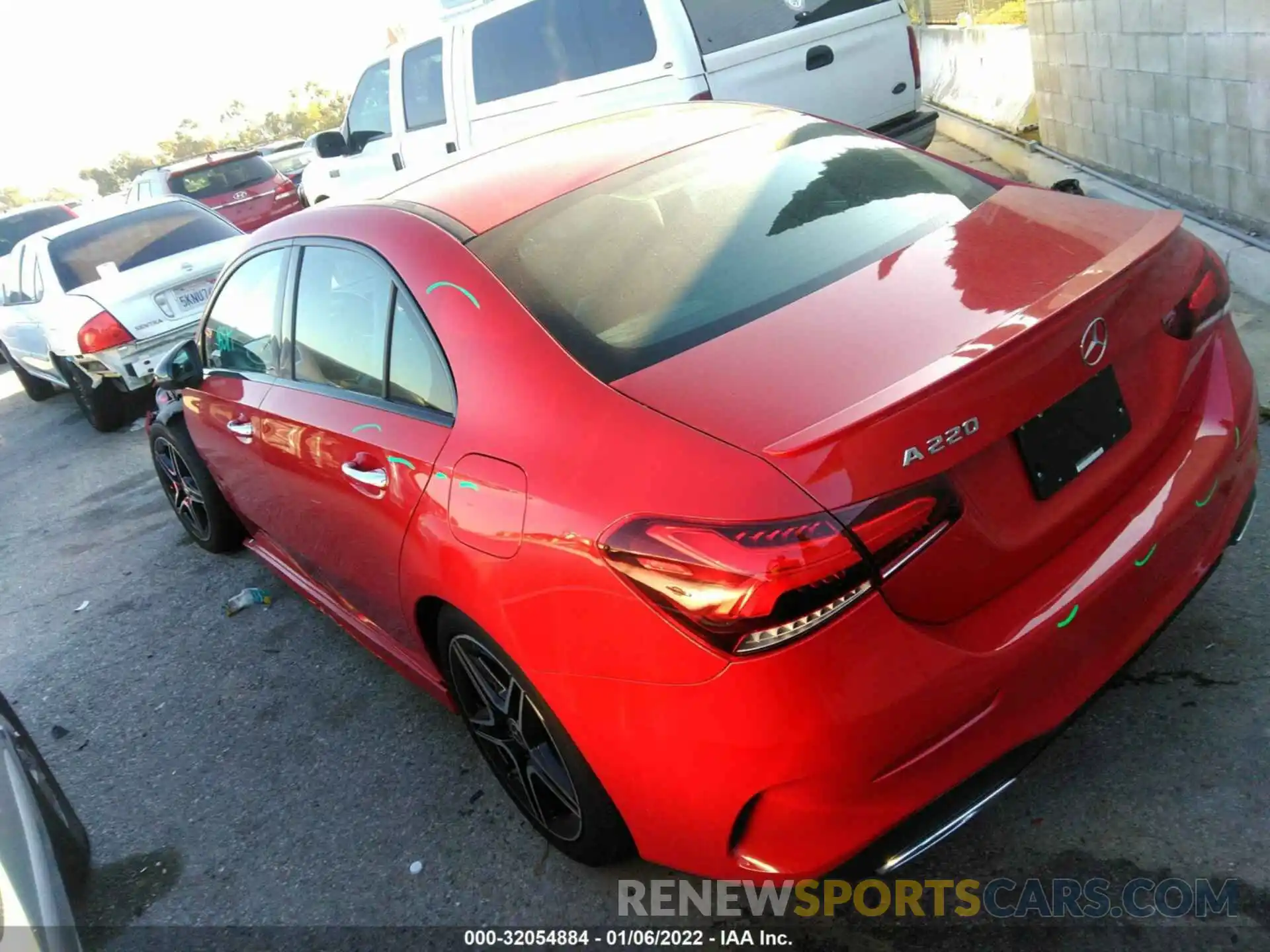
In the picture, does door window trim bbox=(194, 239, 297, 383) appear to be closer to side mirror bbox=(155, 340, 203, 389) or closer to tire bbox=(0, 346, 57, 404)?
side mirror bbox=(155, 340, 203, 389)

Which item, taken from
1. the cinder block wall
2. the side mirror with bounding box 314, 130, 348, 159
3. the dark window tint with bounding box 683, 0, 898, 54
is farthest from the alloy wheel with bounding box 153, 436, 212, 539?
the cinder block wall

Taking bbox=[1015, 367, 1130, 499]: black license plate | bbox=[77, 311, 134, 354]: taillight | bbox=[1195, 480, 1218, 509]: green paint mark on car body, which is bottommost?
bbox=[1195, 480, 1218, 509]: green paint mark on car body

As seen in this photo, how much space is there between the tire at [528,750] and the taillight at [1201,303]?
1.67 metres

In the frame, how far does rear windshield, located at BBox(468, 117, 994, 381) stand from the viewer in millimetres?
2410

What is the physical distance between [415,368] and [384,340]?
0.73 feet

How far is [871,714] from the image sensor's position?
1885 millimetres

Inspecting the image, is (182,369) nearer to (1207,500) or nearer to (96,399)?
(1207,500)

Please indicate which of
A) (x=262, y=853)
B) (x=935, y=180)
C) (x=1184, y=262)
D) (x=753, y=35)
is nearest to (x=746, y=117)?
(x=935, y=180)

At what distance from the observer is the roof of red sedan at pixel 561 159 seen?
2852 mm

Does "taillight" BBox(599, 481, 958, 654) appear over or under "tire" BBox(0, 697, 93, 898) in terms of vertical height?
over

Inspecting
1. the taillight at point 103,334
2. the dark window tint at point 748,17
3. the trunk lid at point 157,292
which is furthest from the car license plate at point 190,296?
the dark window tint at point 748,17

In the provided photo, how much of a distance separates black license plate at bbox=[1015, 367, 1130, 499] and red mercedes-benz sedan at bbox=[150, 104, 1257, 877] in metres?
0.01

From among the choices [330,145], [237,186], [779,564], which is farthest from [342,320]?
[237,186]

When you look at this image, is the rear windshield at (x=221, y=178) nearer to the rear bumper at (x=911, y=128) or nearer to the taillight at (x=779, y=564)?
the rear bumper at (x=911, y=128)
